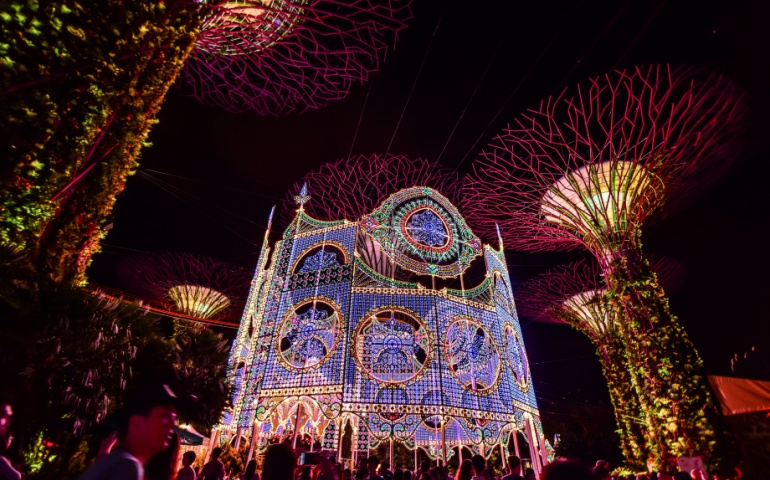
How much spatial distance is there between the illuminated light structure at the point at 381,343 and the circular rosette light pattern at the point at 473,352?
52mm

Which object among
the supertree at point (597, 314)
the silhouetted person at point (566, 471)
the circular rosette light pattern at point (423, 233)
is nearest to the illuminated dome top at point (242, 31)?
the circular rosette light pattern at point (423, 233)

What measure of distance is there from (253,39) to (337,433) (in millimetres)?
11696

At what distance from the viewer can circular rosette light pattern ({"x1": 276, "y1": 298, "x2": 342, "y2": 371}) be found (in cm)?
1345

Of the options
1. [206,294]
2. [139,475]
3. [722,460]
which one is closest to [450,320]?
[722,460]

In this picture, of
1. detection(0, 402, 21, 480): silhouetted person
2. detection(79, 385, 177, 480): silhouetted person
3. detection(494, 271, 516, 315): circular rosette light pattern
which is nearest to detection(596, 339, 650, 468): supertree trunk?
detection(494, 271, 516, 315): circular rosette light pattern

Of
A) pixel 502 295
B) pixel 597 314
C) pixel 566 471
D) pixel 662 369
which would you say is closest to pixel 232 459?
pixel 502 295

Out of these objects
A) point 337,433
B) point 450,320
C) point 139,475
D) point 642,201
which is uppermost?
point 642,201

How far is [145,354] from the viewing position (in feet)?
28.0

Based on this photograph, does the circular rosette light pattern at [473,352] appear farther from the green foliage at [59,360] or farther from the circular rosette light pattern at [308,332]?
the green foliage at [59,360]

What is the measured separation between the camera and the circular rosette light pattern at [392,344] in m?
13.4

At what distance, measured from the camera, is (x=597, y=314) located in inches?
781

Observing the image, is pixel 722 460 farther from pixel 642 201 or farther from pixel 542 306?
pixel 542 306

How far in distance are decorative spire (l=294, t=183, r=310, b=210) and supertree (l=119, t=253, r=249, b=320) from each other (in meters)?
9.35

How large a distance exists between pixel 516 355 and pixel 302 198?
11.7 metres
